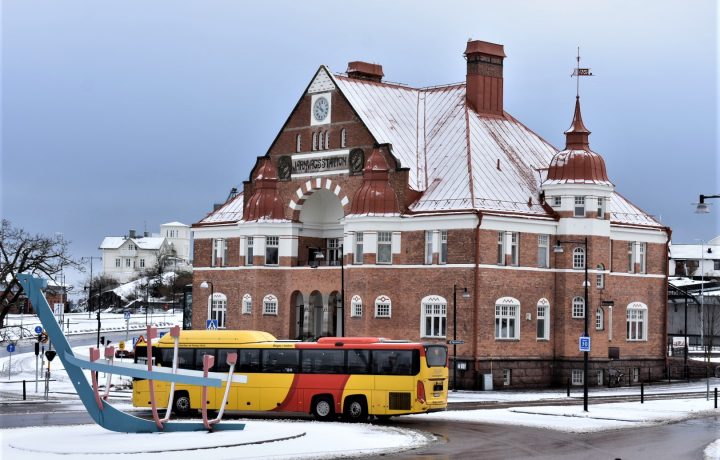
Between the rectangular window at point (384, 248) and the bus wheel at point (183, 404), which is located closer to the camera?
the bus wheel at point (183, 404)

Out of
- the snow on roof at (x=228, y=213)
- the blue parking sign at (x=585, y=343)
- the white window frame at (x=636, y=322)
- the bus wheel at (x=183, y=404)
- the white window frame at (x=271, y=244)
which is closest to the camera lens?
the bus wheel at (x=183, y=404)

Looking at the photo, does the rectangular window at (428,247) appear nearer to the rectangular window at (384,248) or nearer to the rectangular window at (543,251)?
the rectangular window at (384,248)

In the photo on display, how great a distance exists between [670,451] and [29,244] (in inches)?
2429

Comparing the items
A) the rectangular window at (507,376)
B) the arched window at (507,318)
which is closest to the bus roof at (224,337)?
the arched window at (507,318)

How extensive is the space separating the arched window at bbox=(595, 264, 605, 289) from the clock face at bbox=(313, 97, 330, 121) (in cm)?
1869

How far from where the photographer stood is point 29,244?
9050 cm

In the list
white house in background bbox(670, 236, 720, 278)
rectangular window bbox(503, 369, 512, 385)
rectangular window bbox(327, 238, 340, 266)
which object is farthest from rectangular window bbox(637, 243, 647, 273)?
white house in background bbox(670, 236, 720, 278)

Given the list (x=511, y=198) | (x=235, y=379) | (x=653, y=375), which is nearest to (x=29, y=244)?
(x=511, y=198)

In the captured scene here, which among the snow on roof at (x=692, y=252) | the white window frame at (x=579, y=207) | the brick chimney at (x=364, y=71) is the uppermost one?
the brick chimney at (x=364, y=71)

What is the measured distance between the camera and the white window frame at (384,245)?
74.3 m

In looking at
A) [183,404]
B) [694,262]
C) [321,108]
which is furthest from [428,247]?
[694,262]

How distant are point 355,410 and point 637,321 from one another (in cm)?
3634

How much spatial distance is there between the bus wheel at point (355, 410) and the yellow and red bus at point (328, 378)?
1.0 inches

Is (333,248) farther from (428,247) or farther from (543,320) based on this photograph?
(543,320)
